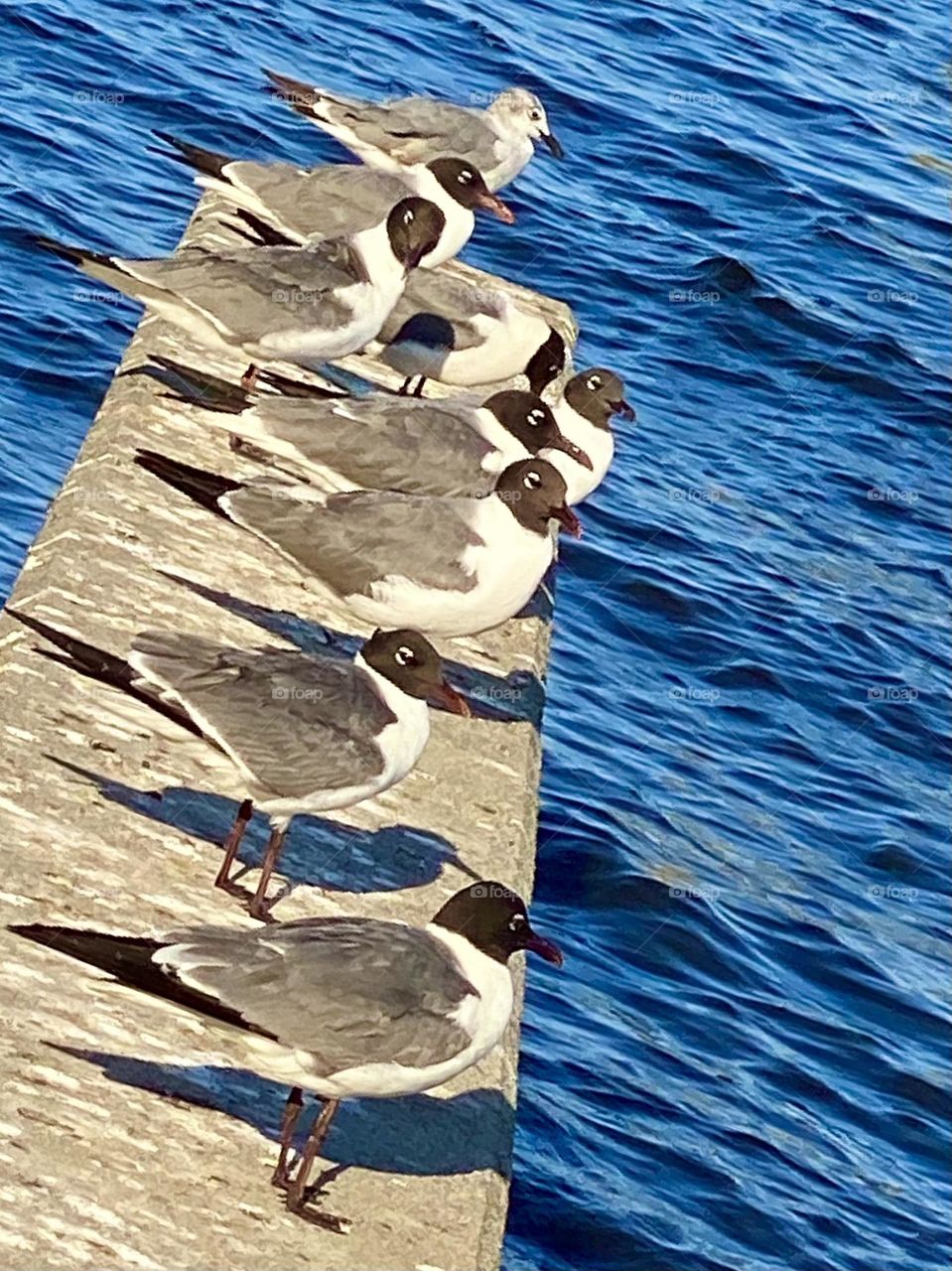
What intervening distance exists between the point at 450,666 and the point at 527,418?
1.31 m

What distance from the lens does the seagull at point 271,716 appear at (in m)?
8.20

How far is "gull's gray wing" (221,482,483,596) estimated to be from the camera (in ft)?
31.9

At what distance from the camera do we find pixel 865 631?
1669 centimetres

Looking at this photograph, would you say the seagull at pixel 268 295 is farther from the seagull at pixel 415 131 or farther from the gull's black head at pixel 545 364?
the seagull at pixel 415 131

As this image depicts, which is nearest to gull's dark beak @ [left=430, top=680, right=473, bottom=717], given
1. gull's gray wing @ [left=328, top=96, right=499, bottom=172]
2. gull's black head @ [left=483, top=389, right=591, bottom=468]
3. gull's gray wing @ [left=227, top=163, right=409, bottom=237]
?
gull's black head @ [left=483, top=389, right=591, bottom=468]

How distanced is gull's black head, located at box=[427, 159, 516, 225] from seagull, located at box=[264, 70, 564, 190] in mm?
1269

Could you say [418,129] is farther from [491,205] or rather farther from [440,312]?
[440,312]

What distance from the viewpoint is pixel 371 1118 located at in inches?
305

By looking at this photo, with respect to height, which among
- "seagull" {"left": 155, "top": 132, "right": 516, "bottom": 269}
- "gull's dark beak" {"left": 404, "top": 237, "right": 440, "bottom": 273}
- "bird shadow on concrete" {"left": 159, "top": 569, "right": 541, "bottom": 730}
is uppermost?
"gull's dark beak" {"left": 404, "top": 237, "right": 440, "bottom": 273}

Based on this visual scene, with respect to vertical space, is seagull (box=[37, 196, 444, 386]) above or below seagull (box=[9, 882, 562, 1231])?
above

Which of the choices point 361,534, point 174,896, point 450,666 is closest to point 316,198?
point 450,666

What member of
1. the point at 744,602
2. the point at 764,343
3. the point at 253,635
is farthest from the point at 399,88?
the point at 253,635

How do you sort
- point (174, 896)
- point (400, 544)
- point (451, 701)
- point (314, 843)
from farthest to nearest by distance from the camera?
1. point (400, 544)
2. point (314, 843)
3. point (451, 701)
4. point (174, 896)

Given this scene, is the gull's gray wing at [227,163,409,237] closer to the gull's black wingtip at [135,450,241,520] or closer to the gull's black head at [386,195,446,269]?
the gull's black head at [386,195,446,269]
